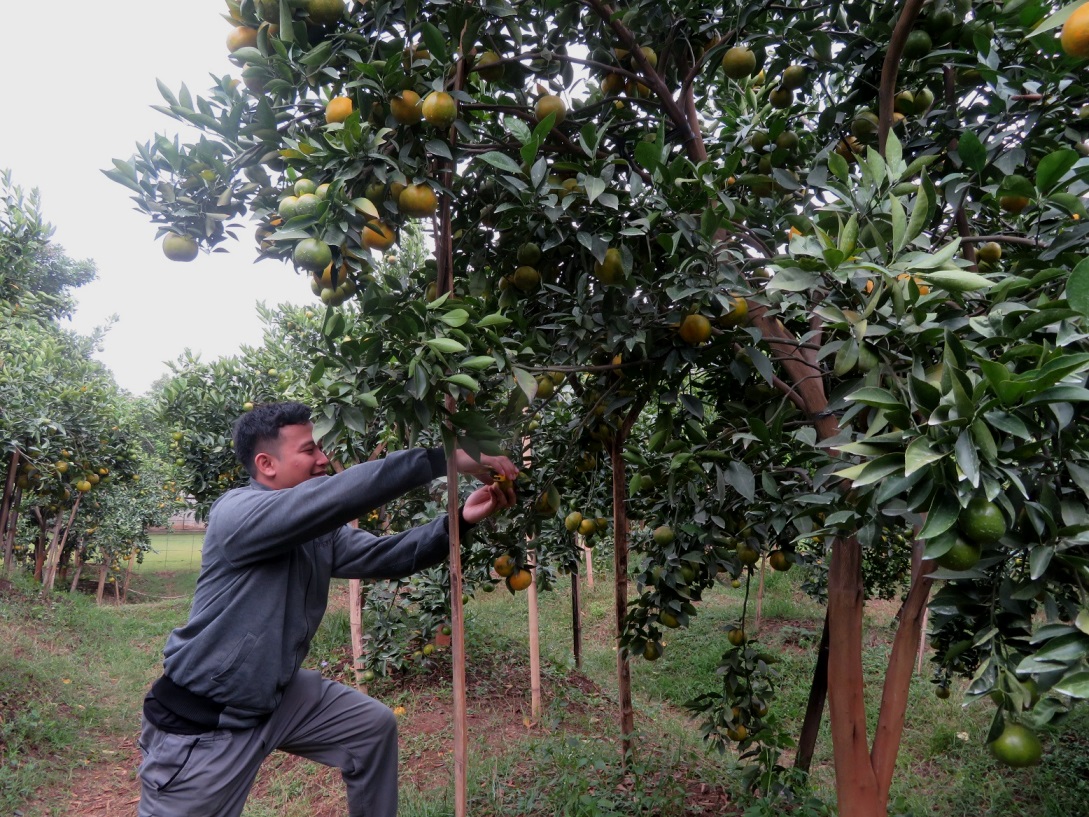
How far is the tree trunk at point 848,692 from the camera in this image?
1999mm

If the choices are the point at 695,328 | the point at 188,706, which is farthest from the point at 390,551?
the point at 695,328

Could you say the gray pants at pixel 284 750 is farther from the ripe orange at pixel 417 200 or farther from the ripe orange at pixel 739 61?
the ripe orange at pixel 739 61

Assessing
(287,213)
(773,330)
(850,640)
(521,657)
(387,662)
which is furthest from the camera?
(521,657)

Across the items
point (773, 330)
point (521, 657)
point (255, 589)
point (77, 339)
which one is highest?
point (77, 339)

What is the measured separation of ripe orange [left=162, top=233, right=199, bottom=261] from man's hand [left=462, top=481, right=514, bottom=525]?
916 millimetres

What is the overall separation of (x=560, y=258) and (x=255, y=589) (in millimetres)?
1203

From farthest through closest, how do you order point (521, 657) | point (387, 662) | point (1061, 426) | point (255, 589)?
point (521, 657) < point (387, 662) < point (255, 589) < point (1061, 426)

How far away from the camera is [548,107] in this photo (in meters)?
1.91

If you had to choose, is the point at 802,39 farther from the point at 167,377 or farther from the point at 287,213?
the point at 167,377

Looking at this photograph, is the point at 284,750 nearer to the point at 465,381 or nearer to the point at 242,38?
the point at 465,381

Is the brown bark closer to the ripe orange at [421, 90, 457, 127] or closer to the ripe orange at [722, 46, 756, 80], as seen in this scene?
A: the ripe orange at [722, 46, 756, 80]

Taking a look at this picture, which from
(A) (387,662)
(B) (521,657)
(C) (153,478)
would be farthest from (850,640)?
(C) (153,478)

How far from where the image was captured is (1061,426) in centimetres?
90

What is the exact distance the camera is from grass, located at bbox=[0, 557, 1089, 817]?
330cm
